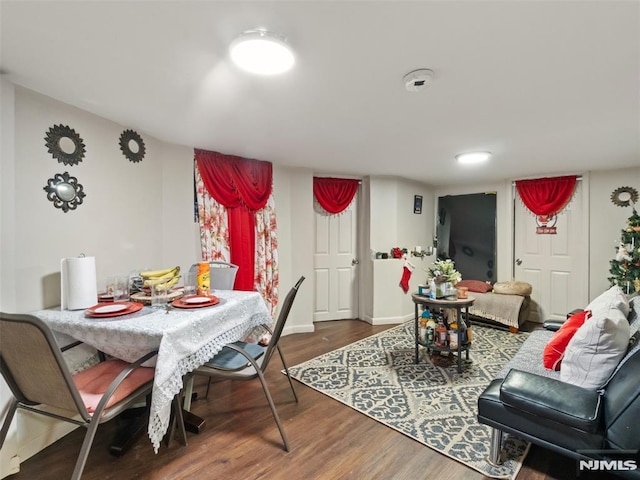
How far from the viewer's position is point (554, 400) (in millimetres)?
1528

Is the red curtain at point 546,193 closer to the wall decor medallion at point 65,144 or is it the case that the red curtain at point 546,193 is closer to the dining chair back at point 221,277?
the dining chair back at point 221,277

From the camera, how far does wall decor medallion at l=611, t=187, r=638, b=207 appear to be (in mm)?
3867

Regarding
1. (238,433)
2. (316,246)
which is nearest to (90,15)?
(238,433)

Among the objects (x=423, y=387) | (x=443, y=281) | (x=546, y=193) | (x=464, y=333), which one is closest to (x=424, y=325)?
(x=464, y=333)

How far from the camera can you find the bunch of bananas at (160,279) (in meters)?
2.12

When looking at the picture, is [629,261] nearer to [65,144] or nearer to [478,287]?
[478,287]

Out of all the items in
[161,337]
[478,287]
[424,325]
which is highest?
[161,337]

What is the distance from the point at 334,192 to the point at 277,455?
130 inches

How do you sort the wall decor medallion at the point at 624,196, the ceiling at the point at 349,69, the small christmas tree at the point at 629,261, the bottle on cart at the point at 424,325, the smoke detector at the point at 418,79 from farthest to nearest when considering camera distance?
the wall decor medallion at the point at 624,196 → the small christmas tree at the point at 629,261 → the bottle on cart at the point at 424,325 → the smoke detector at the point at 418,79 → the ceiling at the point at 349,69

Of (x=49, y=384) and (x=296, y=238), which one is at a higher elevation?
(x=296, y=238)

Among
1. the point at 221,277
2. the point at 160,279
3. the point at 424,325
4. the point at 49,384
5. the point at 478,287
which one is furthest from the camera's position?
the point at 478,287

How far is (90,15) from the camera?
1212 millimetres

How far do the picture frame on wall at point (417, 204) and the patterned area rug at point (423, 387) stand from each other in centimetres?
210
